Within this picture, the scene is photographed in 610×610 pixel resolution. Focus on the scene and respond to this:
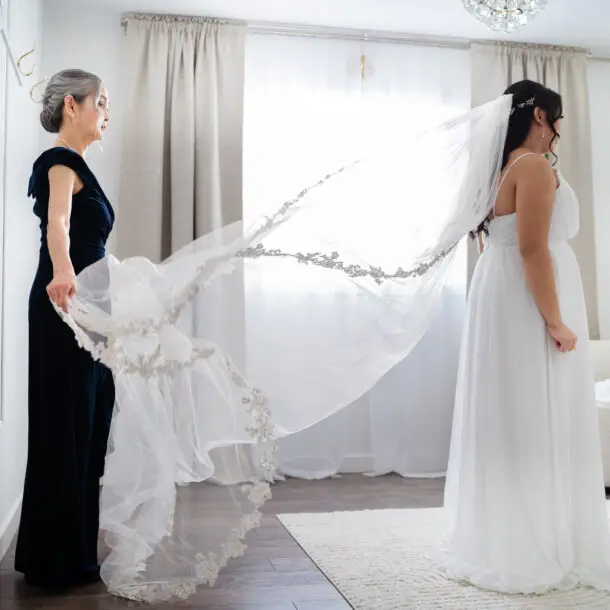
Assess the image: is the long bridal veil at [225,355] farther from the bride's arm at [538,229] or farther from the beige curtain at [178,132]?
the beige curtain at [178,132]

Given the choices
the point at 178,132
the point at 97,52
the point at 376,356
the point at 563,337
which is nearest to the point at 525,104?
the point at 563,337

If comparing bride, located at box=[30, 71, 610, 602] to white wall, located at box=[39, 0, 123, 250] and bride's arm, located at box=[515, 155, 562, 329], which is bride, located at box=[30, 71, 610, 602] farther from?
white wall, located at box=[39, 0, 123, 250]

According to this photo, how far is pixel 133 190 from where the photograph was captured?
4.36 meters

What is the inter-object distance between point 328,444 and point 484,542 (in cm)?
215

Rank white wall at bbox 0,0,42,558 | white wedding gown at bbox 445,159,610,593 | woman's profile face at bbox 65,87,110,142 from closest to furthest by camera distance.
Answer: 1. white wedding gown at bbox 445,159,610,593
2. woman's profile face at bbox 65,87,110,142
3. white wall at bbox 0,0,42,558

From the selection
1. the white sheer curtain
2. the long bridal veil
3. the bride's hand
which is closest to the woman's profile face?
the long bridal veil

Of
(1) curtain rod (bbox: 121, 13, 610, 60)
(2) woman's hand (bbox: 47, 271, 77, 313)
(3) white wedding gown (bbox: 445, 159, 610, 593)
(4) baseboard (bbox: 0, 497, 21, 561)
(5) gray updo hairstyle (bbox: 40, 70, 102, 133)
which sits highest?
(1) curtain rod (bbox: 121, 13, 610, 60)

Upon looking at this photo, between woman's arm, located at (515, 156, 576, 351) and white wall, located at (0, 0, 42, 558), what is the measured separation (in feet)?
5.95

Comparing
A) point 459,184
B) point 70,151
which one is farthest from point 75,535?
point 459,184

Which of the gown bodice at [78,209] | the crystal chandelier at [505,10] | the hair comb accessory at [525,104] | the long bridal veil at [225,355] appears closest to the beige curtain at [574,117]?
the crystal chandelier at [505,10]

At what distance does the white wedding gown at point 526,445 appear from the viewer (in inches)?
94.7

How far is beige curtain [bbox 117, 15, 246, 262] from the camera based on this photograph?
14.3 ft

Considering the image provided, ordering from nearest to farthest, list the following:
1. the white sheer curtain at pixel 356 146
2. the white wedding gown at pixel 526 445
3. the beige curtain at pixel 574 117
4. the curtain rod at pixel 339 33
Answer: the white wedding gown at pixel 526 445
the curtain rod at pixel 339 33
the white sheer curtain at pixel 356 146
the beige curtain at pixel 574 117

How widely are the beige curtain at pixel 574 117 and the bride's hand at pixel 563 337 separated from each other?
102 inches
